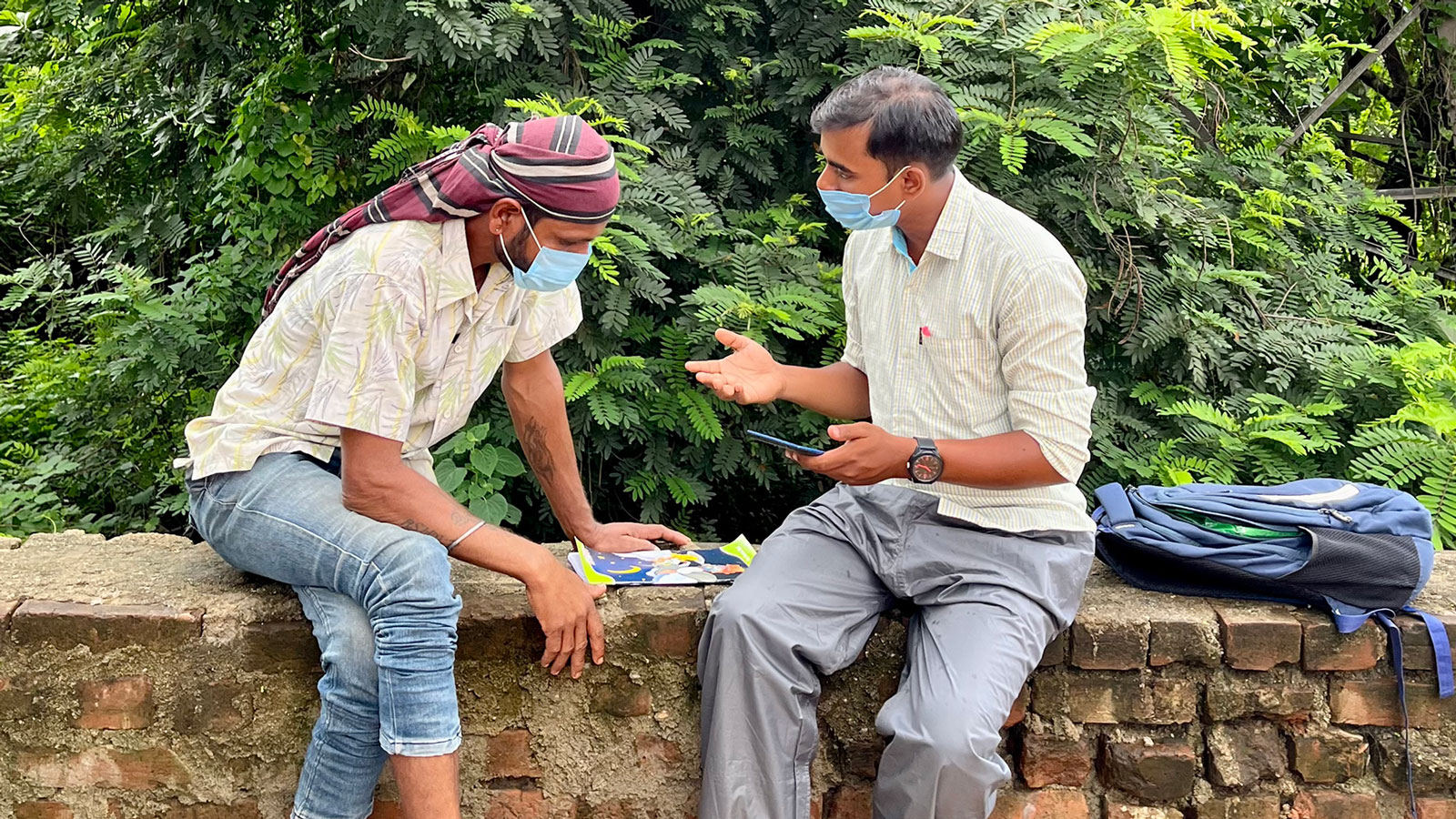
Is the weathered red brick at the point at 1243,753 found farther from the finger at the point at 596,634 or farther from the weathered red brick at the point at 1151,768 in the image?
the finger at the point at 596,634

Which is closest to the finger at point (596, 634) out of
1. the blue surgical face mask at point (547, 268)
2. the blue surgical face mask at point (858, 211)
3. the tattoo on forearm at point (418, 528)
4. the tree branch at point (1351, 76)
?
the tattoo on forearm at point (418, 528)

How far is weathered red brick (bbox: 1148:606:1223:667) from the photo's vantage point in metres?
2.74

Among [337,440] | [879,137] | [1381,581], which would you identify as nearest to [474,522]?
[337,440]

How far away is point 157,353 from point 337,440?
2060mm

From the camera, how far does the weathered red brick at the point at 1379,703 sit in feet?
9.20

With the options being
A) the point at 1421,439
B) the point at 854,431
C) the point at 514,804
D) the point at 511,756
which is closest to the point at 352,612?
the point at 511,756

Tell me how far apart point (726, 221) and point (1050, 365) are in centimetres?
188

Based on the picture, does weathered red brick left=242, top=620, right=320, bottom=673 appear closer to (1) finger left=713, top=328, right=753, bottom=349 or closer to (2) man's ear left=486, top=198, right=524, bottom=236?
(2) man's ear left=486, top=198, right=524, bottom=236


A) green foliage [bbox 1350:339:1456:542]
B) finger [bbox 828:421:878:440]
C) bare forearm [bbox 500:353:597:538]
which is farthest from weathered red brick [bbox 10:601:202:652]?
green foliage [bbox 1350:339:1456:542]

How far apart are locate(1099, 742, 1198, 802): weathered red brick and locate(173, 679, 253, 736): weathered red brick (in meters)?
1.96

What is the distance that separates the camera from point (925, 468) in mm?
2512

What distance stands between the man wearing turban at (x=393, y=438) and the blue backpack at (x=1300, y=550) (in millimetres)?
1348

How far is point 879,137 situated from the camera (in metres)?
2.67

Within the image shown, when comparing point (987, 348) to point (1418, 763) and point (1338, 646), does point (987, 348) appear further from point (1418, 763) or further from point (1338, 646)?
point (1418, 763)
